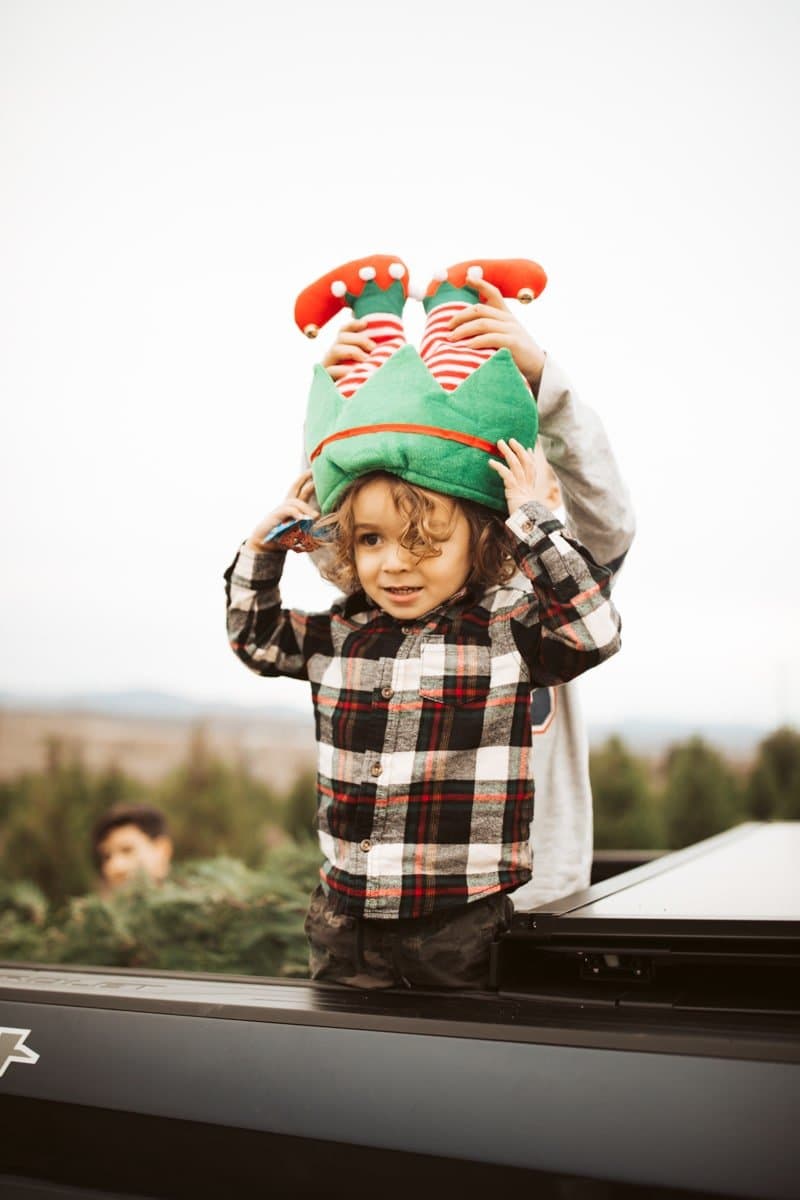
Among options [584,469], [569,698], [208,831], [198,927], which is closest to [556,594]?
[584,469]

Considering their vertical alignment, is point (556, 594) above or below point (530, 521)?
below

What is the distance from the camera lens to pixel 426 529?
1.61 metres

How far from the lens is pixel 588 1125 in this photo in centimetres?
109

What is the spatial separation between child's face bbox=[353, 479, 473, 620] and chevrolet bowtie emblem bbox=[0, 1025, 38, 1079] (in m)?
0.79

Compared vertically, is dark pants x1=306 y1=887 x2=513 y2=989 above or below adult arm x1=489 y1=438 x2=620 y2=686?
below

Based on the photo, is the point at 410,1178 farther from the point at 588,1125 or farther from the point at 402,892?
the point at 402,892

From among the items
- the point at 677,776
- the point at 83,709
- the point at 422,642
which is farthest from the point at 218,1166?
the point at 83,709

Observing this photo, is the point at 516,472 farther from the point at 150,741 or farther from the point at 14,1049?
the point at 150,741

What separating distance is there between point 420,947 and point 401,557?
57 cm

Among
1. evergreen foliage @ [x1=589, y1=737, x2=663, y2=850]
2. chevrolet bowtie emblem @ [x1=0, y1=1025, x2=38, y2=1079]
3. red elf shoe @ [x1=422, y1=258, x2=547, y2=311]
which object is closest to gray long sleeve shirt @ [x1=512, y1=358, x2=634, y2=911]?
red elf shoe @ [x1=422, y1=258, x2=547, y2=311]

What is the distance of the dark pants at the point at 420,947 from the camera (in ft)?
4.91

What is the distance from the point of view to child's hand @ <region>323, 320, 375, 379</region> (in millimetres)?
1776

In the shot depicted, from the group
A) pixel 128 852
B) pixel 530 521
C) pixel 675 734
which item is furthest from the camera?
pixel 675 734

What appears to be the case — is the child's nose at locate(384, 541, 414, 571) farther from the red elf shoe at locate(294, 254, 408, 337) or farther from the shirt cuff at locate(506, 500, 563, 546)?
the red elf shoe at locate(294, 254, 408, 337)
